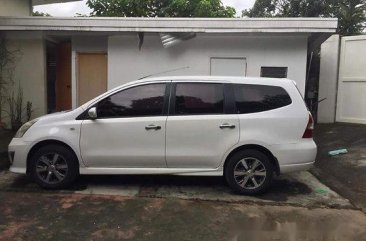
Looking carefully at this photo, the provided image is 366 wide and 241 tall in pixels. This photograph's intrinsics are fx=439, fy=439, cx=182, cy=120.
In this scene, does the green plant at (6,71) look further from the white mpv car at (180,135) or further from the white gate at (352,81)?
the white gate at (352,81)

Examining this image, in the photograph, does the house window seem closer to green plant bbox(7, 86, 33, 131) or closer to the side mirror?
the side mirror

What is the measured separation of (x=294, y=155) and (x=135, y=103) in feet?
8.06

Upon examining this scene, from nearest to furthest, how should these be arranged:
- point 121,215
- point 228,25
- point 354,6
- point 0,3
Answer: point 121,215
point 228,25
point 0,3
point 354,6

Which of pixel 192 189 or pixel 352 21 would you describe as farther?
pixel 352 21

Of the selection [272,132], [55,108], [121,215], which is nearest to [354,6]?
[55,108]

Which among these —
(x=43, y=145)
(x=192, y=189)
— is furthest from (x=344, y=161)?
(x=43, y=145)

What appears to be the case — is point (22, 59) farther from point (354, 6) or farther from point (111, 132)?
point (354, 6)

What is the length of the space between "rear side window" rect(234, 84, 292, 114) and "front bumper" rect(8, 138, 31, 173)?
3.19 meters

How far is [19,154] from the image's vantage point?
21.4ft

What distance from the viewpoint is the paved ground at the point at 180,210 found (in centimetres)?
501

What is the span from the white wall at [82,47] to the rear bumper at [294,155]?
20.2 feet

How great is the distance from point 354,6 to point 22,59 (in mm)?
16391

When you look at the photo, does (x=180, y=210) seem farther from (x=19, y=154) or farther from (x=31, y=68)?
(x=31, y=68)

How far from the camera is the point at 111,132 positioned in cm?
643
